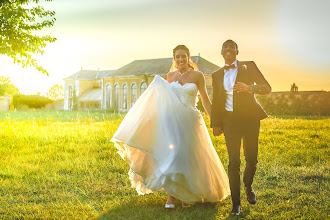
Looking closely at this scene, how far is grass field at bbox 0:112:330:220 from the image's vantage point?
16.1ft

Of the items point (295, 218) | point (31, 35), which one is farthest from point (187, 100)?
point (31, 35)

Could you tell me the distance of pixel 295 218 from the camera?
4648mm

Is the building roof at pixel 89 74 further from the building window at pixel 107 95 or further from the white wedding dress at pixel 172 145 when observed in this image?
the white wedding dress at pixel 172 145

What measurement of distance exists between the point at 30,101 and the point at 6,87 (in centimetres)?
1806

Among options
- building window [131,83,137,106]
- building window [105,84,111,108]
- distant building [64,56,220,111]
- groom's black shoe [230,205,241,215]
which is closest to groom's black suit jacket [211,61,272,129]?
groom's black shoe [230,205,241,215]

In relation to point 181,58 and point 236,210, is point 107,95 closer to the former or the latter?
point 181,58

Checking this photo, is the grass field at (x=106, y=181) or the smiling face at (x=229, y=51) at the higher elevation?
the smiling face at (x=229, y=51)

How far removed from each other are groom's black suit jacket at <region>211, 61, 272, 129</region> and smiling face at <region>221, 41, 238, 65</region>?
122mm

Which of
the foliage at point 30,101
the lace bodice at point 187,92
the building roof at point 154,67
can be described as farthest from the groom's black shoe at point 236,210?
the foliage at point 30,101

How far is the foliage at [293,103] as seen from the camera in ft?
107

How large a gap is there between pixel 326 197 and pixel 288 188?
0.74 metres

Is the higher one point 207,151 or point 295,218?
point 207,151

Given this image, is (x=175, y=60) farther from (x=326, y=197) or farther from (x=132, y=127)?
(x=326, y=197)

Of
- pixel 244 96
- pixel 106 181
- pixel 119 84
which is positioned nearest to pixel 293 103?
pixel 119 84
